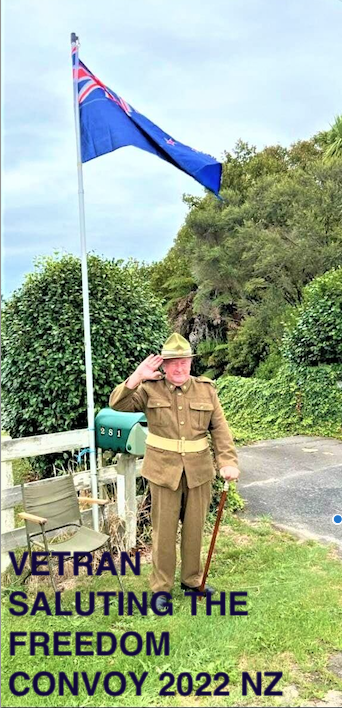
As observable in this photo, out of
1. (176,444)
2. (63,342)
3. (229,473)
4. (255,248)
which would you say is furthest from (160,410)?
(255,248)

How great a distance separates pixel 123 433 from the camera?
507 centimetres

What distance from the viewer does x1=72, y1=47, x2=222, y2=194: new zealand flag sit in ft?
15.7

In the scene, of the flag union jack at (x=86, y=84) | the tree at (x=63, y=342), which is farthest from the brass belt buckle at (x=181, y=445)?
the flag union jack at (x=86, y=84)

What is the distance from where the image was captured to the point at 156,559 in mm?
4281

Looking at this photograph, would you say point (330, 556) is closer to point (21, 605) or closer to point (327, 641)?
point (327, 641)

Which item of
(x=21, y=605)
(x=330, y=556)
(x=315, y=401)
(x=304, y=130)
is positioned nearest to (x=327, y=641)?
(x=330, y=556)

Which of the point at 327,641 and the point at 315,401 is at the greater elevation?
the point at 315,401

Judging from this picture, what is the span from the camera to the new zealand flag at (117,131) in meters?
4.79

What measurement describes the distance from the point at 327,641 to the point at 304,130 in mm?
26458

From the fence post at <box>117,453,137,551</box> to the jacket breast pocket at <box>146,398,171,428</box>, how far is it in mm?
1072

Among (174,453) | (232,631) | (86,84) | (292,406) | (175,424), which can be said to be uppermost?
(86,84)

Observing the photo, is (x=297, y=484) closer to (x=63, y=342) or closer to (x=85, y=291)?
(x=63, y=342)

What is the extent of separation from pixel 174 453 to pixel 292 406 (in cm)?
923

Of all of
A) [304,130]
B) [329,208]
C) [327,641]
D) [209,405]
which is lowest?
[327,641]
